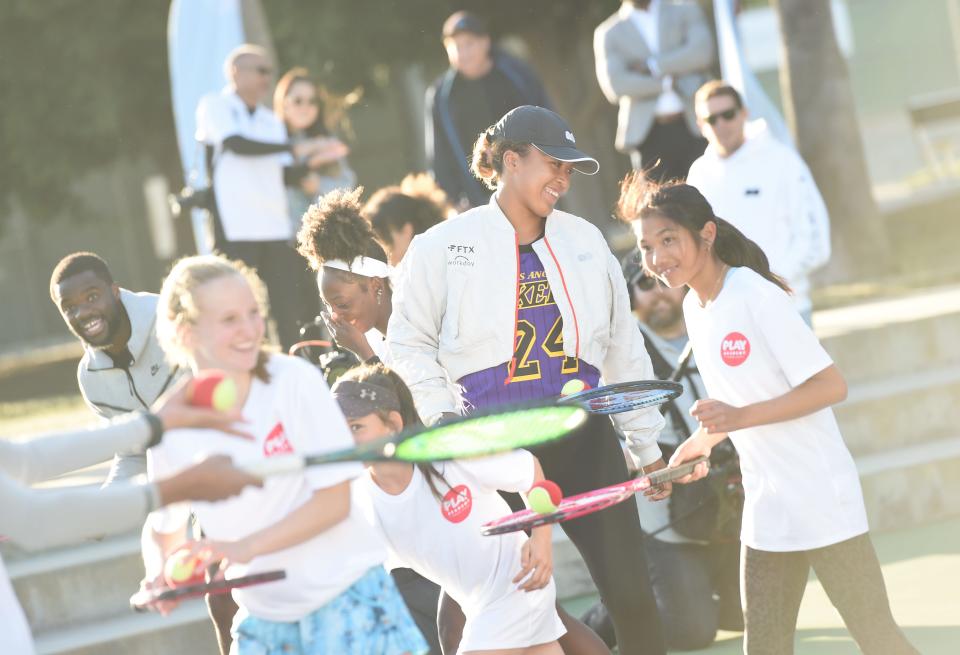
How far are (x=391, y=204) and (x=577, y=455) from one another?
259cm

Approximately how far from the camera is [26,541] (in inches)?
144

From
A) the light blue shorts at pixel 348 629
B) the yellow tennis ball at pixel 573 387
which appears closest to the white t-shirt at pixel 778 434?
the yellow tennis ball at pixel 573 387

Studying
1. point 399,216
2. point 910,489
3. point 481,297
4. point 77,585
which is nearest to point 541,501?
point 481,297

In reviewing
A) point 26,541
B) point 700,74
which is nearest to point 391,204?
point 700,74

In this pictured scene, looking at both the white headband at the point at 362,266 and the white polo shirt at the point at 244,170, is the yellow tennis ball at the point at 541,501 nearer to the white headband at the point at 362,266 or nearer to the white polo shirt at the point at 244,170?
the white headband at the point at 362,266

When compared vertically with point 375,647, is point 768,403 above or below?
above

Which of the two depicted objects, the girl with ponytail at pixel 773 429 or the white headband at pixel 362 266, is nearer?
the girl with ponytail at pixel 773 429

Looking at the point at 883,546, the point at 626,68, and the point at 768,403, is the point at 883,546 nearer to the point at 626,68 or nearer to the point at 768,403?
the point at 626,68

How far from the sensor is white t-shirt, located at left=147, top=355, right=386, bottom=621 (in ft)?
13.0

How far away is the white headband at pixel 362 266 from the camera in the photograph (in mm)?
6117

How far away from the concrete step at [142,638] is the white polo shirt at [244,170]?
278 centimetres

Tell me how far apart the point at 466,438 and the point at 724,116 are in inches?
188

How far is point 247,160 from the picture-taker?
30.7 feet

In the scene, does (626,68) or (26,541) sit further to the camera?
(626,68)
